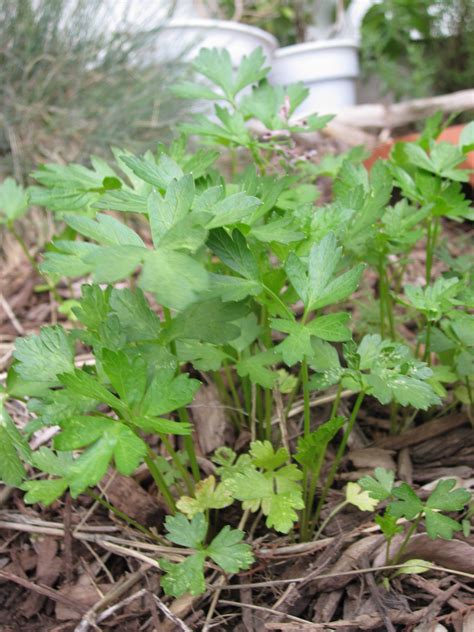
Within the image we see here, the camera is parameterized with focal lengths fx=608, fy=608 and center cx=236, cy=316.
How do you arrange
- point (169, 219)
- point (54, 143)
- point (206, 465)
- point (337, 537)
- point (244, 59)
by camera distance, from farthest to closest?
point (54, 143) < point (244, 59) < point (206, 465) < point (337, 537) < point (169, 219)

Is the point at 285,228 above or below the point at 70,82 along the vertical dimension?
below

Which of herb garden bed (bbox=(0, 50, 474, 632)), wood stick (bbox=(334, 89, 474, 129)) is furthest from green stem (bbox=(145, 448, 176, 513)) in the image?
wood stick (bbox=(334, 89, 474, 129))

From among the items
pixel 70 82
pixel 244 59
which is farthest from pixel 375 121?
pixel 244 59

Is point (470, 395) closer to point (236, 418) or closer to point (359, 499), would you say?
point (359, 499)

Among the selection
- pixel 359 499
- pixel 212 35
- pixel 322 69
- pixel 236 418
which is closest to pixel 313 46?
pixel 322 69

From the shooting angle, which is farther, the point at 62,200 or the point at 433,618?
the point at 62,200

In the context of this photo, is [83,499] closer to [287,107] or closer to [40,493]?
[40,493]

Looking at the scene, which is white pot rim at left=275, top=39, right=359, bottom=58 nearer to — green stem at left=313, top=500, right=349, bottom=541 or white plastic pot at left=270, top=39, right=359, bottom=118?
white plastic pot at left=270, top=39, right=359, bottom=118

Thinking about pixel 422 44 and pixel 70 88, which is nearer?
pixel 70 88
